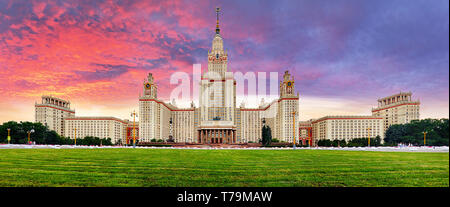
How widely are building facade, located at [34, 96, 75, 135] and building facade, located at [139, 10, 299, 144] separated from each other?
45723 mm

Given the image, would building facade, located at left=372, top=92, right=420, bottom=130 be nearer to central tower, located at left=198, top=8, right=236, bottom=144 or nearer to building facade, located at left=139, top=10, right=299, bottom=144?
building facade, located at left=139, top=10, right=299, bottom=144

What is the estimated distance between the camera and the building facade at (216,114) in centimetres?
11950

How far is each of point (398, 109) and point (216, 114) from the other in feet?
347

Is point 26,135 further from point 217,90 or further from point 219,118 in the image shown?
point 217,90

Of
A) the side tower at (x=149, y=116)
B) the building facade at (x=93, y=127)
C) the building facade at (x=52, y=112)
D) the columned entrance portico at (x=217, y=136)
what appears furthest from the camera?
the building facade at (x=93, y=127)

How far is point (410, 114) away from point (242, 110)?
94.1 metres

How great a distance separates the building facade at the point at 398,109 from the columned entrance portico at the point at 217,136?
312 feet

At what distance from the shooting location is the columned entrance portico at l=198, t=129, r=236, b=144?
11519 cm

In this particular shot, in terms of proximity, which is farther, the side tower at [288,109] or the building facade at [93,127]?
the building facade at [93,127]

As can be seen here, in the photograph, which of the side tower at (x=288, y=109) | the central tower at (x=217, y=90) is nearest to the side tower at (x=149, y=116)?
the central tower at (x=217, y=90)

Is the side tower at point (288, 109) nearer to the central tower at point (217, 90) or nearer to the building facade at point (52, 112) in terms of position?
the central tower at point (217, 90)

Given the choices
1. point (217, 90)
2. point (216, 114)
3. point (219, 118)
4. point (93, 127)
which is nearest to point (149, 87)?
point (217, 90)

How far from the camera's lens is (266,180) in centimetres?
958
